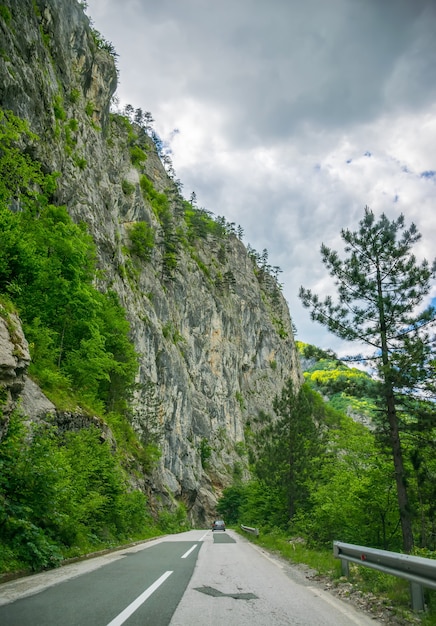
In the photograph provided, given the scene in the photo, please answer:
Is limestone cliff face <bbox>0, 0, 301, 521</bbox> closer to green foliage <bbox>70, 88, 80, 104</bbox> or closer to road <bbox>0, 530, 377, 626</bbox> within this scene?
green foliage <bbox>70, 88, 80, 104</bbox>

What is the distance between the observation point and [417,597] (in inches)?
204

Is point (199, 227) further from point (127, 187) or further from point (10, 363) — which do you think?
point (10, 363)

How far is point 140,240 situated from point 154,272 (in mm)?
5795

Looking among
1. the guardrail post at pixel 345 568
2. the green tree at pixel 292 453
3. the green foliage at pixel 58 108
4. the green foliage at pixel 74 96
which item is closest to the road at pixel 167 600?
the guardrail post at pixel 345 568

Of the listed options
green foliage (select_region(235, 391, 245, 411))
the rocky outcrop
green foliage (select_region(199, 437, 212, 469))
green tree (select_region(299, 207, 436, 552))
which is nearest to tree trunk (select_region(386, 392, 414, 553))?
green tree (select_region(299, 207, 436, 552))

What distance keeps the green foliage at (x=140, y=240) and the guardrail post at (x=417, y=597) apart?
49.6 meters

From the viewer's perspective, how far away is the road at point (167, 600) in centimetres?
480

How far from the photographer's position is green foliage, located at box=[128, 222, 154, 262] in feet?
170

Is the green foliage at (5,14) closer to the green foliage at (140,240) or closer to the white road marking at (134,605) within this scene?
the white road marking at (134,605)

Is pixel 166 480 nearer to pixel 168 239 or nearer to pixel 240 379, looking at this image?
pixel 168 239

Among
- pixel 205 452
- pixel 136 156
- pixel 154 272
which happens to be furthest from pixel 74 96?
pixel 205 452

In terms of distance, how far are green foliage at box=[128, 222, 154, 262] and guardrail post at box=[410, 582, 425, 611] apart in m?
49.6

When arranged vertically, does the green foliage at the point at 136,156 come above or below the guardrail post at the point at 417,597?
above

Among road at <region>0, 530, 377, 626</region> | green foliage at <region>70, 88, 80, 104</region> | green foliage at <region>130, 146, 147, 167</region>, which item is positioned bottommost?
road at <region>0, 530, 377, 626</region>
